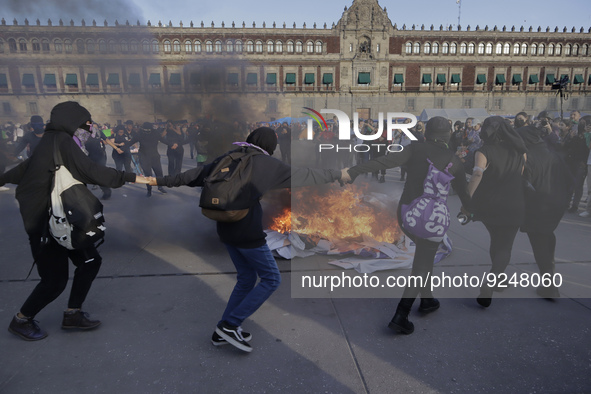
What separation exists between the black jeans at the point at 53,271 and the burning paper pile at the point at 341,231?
2137mm

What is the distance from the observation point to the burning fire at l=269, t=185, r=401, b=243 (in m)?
4.85

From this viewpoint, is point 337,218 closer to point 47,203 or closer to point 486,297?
point 486,297

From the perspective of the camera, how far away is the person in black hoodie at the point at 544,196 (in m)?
3.38

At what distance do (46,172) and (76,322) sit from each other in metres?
1.19

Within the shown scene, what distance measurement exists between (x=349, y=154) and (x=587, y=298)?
10.4 meters

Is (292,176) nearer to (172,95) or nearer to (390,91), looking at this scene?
(172,95)

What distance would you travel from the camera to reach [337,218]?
495cm

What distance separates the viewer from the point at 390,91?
46375 millimetres

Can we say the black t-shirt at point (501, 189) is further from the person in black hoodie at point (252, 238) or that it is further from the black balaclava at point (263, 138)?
the black balaclava at point (263, 138)

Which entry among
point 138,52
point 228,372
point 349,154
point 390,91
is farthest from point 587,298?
point 390,91

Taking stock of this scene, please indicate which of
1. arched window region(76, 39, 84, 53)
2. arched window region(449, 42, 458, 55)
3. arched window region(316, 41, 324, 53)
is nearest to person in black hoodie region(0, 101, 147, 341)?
arched window region(76, 39, 84, 53)

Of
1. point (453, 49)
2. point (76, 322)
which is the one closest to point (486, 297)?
point (76, 322)

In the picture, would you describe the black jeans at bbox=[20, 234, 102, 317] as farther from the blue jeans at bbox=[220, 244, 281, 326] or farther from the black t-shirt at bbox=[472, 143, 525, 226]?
the black t-shirt at bbox=[472, 143, 525, 226]

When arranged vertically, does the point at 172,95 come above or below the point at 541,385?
above
